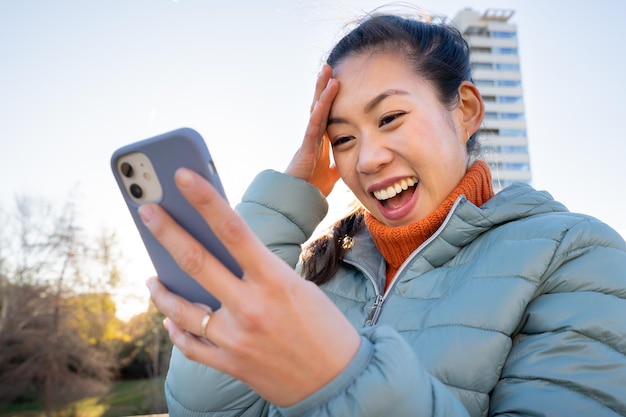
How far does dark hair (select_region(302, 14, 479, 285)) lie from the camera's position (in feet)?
6.73

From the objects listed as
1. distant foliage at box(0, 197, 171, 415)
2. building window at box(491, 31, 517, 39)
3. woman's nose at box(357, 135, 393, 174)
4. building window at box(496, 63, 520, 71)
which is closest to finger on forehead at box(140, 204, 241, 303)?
woman's nose at box(357, 135, 393, 174)

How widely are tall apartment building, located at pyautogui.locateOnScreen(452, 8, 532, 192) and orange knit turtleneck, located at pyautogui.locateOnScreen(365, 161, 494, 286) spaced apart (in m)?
58.0

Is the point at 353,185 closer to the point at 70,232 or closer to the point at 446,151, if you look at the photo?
the point at 446,151

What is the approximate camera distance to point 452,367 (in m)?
1.40

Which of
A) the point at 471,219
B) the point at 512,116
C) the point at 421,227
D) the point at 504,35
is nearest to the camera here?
the point at 471,219

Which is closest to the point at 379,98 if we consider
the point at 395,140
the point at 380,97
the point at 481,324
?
the point at 380,97

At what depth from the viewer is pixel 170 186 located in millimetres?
919

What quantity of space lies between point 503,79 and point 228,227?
64818 millimetres

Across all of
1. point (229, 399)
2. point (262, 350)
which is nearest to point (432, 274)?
point (229, 399)

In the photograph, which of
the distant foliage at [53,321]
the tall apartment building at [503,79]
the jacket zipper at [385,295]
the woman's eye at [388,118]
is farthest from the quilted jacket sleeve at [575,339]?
the tall apartment building at [503,79]

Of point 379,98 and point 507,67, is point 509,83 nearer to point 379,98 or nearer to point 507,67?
point 507,67

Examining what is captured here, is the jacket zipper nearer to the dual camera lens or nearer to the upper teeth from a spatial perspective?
the upper teeth

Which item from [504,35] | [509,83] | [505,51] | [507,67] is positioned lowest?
[509,83]

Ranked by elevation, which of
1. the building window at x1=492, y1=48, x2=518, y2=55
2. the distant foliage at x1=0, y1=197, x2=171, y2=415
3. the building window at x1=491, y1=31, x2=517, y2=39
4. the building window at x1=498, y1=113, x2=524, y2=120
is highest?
the building window at x1=491, y1=31, x2=517, y2=39
